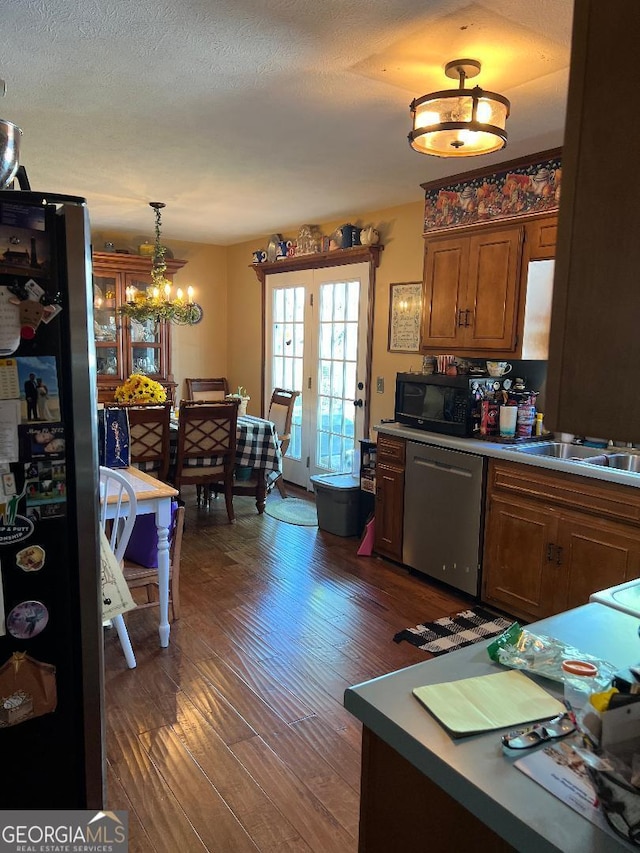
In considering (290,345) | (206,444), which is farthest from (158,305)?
(206,444)

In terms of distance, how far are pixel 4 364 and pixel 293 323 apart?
15.4 ft

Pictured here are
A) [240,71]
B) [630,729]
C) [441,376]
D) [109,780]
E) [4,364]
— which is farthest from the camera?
[441,376]

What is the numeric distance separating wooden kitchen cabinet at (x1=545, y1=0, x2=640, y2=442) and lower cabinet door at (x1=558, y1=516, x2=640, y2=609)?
86.9 inches

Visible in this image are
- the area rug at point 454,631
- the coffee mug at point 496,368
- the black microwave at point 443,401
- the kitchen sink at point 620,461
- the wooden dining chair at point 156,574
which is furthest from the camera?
the coffee mug at point 496,368

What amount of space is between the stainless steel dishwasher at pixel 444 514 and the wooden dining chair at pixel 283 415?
173 cm

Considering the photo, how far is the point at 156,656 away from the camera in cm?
280

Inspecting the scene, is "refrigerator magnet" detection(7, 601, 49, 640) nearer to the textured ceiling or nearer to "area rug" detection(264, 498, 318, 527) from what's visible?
the textured ceiling

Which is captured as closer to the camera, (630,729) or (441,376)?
(630,729)

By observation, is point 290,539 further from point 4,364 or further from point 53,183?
point 4,364

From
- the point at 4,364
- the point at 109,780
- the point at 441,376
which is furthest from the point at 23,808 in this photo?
the point at 441,376

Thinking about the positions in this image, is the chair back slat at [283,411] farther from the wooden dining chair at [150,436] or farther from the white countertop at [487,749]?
the white countertop at [487,749]

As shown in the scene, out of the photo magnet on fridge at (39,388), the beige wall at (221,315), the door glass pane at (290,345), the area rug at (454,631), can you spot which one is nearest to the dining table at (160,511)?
the area rug at (454,631)

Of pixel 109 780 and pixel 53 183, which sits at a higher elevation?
pixel 53 183

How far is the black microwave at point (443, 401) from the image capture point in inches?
137
